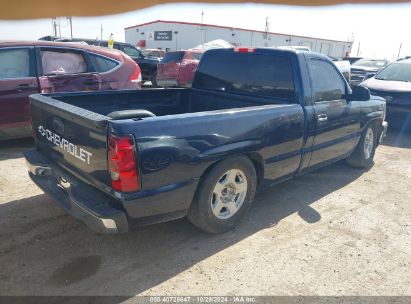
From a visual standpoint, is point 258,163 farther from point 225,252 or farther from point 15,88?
point 15,88

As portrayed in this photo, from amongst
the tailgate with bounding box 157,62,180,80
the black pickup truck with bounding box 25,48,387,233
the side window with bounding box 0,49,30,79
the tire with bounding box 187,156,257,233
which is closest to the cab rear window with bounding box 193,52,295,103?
the black pickup truck with bounding box 25,48,387,233

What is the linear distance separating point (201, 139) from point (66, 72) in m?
3.99

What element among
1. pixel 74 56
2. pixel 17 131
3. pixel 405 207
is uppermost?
pixel 74 56

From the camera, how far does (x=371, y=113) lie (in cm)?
513

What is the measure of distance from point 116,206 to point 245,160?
4.24 ft

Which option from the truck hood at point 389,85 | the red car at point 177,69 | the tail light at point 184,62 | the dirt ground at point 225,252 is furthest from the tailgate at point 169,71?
the dirt ground at point 225,252

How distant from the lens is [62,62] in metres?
5.88

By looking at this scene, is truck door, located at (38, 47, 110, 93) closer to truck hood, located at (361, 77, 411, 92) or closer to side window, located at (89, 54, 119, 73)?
side window, located at (89, 54, 119, 73)

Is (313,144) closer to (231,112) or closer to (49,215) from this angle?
(231,112)

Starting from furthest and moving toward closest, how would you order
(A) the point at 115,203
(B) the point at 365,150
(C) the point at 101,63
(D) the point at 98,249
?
(C) the point at 101,63, (B) the point at 365,150, (D) the point at 98,249, (A) the point at 115,203

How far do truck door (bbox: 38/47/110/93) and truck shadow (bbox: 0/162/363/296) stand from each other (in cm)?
233

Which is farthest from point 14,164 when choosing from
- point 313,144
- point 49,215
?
point 313,144

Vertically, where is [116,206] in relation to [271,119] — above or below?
below

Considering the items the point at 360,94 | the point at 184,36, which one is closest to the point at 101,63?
the point at 360,94
